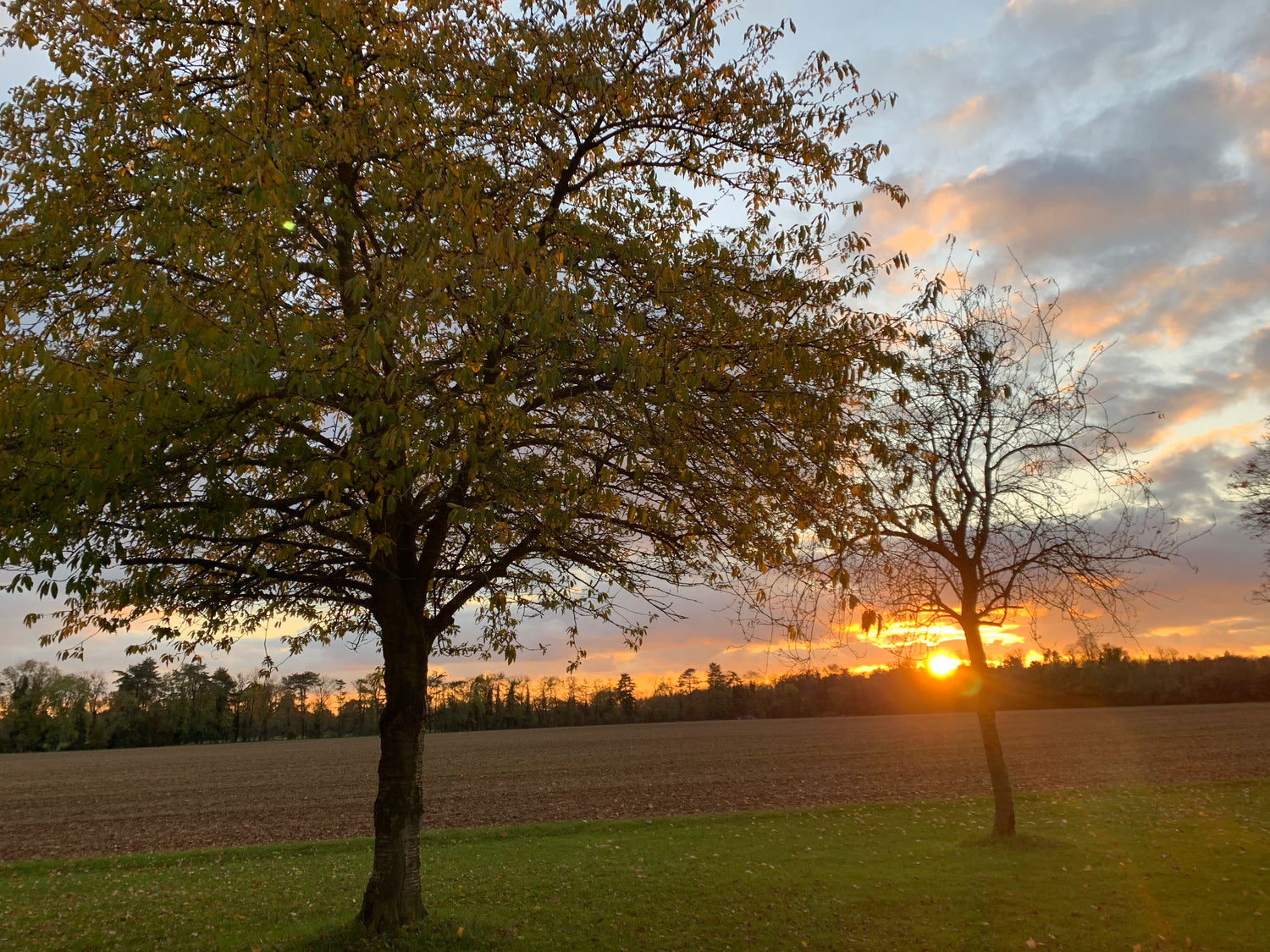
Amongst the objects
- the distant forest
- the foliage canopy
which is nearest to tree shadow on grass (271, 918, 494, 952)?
the foliage canopy

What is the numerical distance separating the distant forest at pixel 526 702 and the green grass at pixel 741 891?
60787 mm

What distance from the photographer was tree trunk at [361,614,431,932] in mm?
8781

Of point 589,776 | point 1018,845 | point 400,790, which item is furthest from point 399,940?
point 589,776

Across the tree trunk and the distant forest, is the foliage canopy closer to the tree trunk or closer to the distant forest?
the tree trunk

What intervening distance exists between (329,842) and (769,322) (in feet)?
59.6

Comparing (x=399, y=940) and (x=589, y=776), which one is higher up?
(x=399, y=940)

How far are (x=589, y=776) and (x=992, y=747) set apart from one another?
28088 millimetres

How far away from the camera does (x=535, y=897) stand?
11250 mm

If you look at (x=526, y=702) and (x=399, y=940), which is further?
(x=526, y=702)

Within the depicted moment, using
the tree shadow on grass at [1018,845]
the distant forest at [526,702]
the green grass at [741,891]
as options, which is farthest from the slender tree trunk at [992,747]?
the distant forest at [526,702]

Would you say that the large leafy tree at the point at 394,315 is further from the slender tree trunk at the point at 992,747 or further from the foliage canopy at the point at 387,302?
the slender tree trunk at the point at 992,747

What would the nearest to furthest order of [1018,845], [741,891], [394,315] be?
1. [394,315]
2. [741,891]
3. [1018,845]

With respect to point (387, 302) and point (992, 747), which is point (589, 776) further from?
point (387, 302)

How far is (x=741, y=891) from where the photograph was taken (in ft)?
37.1
